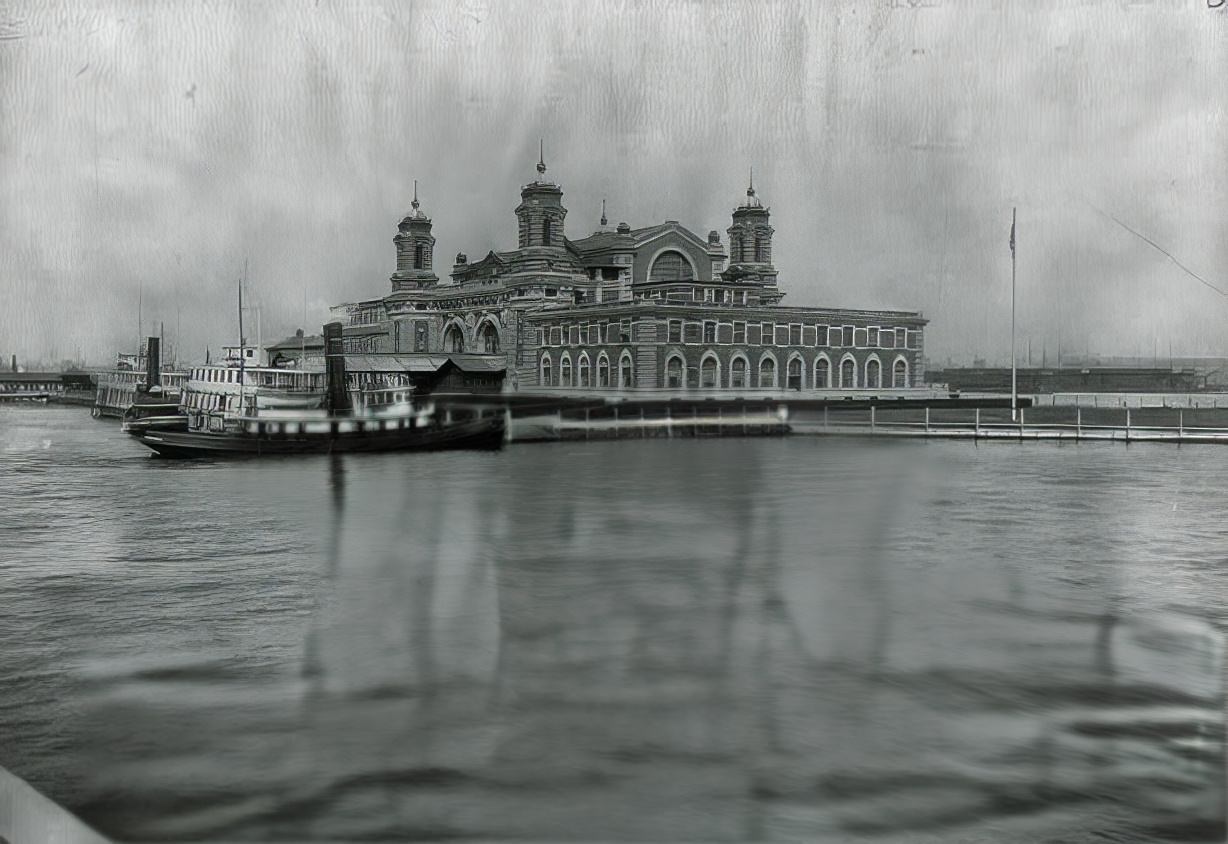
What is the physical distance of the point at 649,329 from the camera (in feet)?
56.7

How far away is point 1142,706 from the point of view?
2.79 metres

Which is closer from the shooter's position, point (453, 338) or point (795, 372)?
point (453, 338)

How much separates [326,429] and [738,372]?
8.01 m

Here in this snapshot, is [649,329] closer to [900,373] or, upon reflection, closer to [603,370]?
[603,370]

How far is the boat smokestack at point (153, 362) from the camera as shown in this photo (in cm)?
574

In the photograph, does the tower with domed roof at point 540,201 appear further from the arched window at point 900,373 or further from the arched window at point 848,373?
the arched window at point 900,373

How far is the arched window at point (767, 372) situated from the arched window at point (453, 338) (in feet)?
15.8

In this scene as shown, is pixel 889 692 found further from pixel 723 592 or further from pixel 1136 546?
pixel 1136 546

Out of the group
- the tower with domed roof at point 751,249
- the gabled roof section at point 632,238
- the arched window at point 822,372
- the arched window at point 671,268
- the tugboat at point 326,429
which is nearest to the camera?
the tower with domed roof at point 751,249

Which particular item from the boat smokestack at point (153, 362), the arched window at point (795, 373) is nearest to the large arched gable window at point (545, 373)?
the arched window at point (795, 373)

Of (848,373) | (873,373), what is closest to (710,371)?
(848,373)

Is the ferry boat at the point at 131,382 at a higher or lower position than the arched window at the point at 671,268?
lower

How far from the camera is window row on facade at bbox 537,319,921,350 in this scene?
15.8m

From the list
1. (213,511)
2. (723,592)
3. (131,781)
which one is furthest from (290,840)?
(213,511)
